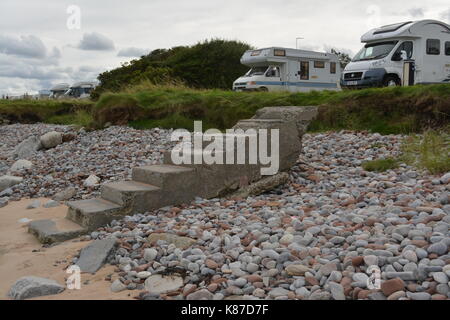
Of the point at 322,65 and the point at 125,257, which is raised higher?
the point at 322,65

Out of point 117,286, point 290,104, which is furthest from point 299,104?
point 117,286

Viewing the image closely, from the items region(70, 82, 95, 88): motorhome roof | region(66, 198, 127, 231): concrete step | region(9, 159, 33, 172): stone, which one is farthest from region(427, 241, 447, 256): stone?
region(70, 82, 95, 88): motorhome roof

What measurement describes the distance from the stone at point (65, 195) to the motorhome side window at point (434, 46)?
13375 millimetres

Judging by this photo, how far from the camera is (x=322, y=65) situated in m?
20.7

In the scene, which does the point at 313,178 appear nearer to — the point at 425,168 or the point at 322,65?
the point at 425,168

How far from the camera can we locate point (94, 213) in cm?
531

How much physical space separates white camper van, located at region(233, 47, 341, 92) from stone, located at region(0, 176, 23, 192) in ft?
38.2

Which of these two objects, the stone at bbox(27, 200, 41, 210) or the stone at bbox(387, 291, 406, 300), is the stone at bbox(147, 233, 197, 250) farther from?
the stone at bbox(27, 200, 41, 210)

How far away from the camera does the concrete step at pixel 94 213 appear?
5305mm

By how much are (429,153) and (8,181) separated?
7.24 m

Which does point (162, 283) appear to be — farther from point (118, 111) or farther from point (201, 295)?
point (118, 111)

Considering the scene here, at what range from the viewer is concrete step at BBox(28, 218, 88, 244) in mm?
5109

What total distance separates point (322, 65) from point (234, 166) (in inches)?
618
